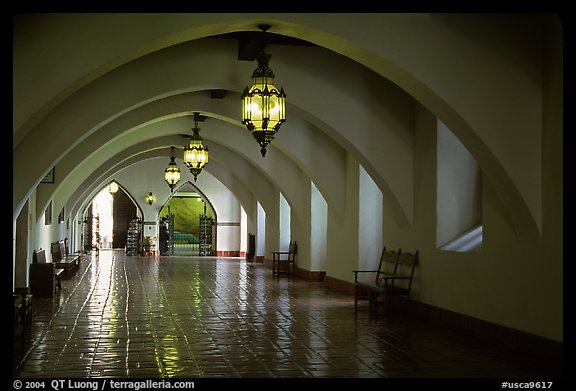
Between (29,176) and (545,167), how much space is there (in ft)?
23.2

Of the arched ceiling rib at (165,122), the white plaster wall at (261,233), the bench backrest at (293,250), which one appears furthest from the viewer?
the white plaster wall at (261,233)

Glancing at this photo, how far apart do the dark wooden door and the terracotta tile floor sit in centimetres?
2086

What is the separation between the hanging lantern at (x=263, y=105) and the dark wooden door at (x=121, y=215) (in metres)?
27.3

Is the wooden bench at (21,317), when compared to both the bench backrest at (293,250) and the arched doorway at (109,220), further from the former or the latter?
the arched doorway at (109,220)

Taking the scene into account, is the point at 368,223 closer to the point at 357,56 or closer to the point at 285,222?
the point at 357,56

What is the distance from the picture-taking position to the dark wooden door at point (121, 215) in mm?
35094

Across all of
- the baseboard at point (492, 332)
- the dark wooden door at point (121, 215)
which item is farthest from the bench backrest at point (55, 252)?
the dark wooden door at point (121, 215)

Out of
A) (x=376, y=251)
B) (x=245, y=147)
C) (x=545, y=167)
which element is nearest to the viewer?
(x=545, y=167)

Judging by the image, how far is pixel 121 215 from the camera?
115 ft

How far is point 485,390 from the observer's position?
576 cm

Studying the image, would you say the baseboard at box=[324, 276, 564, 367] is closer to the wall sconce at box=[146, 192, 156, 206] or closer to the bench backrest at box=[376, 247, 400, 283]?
the bench backrest at box=[376, 247, 400, 283]

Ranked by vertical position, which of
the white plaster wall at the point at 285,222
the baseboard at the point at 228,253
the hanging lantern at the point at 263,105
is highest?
the hanging lantern at the point at 263,105

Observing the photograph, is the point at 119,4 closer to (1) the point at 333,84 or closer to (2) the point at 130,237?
(1) the point at 333,84
